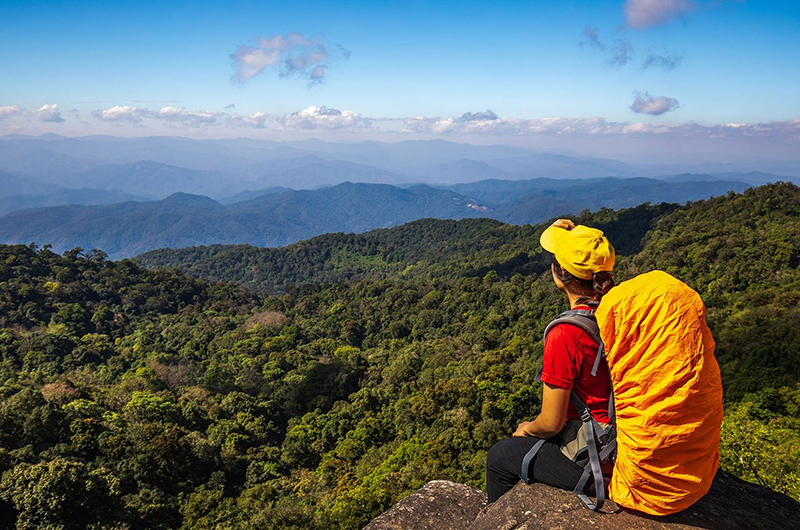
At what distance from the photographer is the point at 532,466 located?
399 cm

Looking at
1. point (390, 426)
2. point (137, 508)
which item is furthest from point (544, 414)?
point (390, 426)

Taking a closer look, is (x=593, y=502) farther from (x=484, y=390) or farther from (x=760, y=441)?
(x=484, y=390)

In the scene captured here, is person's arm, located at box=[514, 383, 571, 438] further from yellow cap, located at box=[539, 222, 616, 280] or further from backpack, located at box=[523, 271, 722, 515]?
yellow cap, located at box=[539, 222, 616, 280]

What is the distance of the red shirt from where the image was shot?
10.4 ft

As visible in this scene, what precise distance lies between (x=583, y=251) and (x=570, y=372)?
2.98 feet

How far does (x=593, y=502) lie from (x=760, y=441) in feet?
42.7

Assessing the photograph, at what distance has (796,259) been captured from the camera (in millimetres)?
38469

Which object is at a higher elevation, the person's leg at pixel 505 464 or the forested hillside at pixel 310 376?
the person's leg at pixel 505 464

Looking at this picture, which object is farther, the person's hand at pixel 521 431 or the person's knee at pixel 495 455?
the person's knee at pixel 495 455

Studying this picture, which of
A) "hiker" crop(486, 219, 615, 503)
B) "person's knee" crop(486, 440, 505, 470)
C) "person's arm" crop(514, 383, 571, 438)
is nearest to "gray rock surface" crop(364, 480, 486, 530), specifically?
"person's knee" crop(486, 440, 505, 470)

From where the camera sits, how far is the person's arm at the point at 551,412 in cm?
331

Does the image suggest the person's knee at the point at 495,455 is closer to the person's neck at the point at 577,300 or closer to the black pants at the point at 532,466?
the black pants at the point at 532,466

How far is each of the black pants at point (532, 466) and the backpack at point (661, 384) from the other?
68 centimetres

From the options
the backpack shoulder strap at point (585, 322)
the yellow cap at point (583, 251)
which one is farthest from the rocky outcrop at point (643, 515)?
the yellow cap at point (583, 251)
